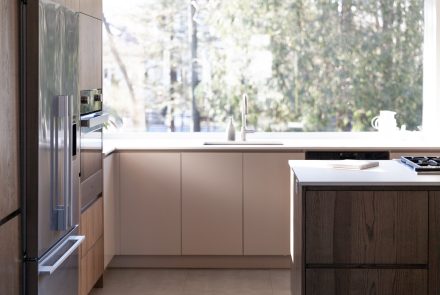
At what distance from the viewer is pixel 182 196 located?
20.0 feet

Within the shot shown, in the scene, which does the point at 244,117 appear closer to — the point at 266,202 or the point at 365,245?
the point at 266,202

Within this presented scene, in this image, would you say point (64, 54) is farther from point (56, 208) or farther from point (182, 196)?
point (182, 196)

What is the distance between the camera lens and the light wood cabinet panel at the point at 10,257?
3254 mm

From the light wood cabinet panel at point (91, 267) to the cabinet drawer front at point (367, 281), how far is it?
152 centimetres

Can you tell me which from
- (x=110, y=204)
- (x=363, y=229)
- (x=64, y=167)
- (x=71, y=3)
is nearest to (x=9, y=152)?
(x=64, y=167)

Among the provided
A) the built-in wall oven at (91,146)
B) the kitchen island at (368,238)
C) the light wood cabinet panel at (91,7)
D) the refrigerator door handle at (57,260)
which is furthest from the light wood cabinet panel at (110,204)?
the kitchen island at (368,238)

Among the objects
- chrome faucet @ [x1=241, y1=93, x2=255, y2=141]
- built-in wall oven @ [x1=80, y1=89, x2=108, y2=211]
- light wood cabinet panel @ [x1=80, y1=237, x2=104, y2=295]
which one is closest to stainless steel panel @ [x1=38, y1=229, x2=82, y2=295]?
light wood cabinet panel @ [x1=80, y1=237, x2=104, y2=295]

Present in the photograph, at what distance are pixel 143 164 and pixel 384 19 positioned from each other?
7.62ft

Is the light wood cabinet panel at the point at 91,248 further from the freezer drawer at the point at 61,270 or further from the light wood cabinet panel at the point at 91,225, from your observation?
the freezer drawer at the point at 61,270

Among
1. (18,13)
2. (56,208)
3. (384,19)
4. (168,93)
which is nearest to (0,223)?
(56,208)

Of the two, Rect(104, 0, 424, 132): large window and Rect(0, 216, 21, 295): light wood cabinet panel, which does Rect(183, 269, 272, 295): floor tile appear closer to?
Rect(104, 0, 424, 132): large window

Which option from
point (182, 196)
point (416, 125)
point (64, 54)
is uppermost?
point (64, 54)

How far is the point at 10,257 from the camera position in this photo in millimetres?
3365

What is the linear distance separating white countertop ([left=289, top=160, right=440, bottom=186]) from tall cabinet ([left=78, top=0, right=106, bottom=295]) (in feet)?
4.38
